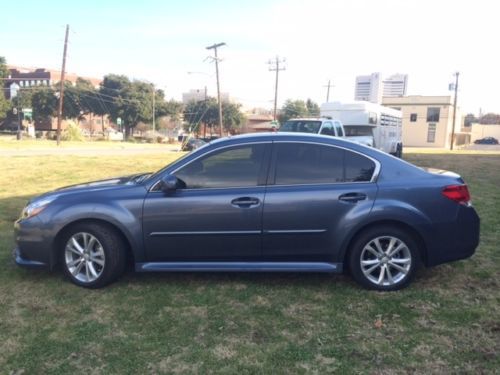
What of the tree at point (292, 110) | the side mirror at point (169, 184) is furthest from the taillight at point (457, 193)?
the tree at point (292, 110)

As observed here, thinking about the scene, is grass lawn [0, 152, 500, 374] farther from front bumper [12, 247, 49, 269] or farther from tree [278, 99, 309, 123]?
tree [278, 99, 309, 123]

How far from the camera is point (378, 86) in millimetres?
92312

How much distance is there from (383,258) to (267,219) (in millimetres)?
1185

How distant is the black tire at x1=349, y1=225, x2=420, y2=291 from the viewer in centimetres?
435

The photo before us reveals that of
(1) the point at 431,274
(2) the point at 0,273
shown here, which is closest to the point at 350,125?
(1) the point at 431,274

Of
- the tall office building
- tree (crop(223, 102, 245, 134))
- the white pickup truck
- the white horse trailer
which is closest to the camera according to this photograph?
the white pickup truck

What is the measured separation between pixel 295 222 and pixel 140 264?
1564 millimetres

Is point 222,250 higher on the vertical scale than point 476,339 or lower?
higher

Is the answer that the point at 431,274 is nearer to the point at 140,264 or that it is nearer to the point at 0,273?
the point at 140,264

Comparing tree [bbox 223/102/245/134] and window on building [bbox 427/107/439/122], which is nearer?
tree [bbox 223/102/245/134]

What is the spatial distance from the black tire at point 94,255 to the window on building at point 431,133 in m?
80.1

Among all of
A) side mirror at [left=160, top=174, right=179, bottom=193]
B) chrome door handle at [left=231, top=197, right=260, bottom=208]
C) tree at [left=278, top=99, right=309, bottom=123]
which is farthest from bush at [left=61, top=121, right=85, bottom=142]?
chrome door handle at [left=231, top=197, right=260, bottom=208]

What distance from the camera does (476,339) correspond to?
3486mm

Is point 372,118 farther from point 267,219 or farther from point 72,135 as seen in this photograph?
point 72,135
